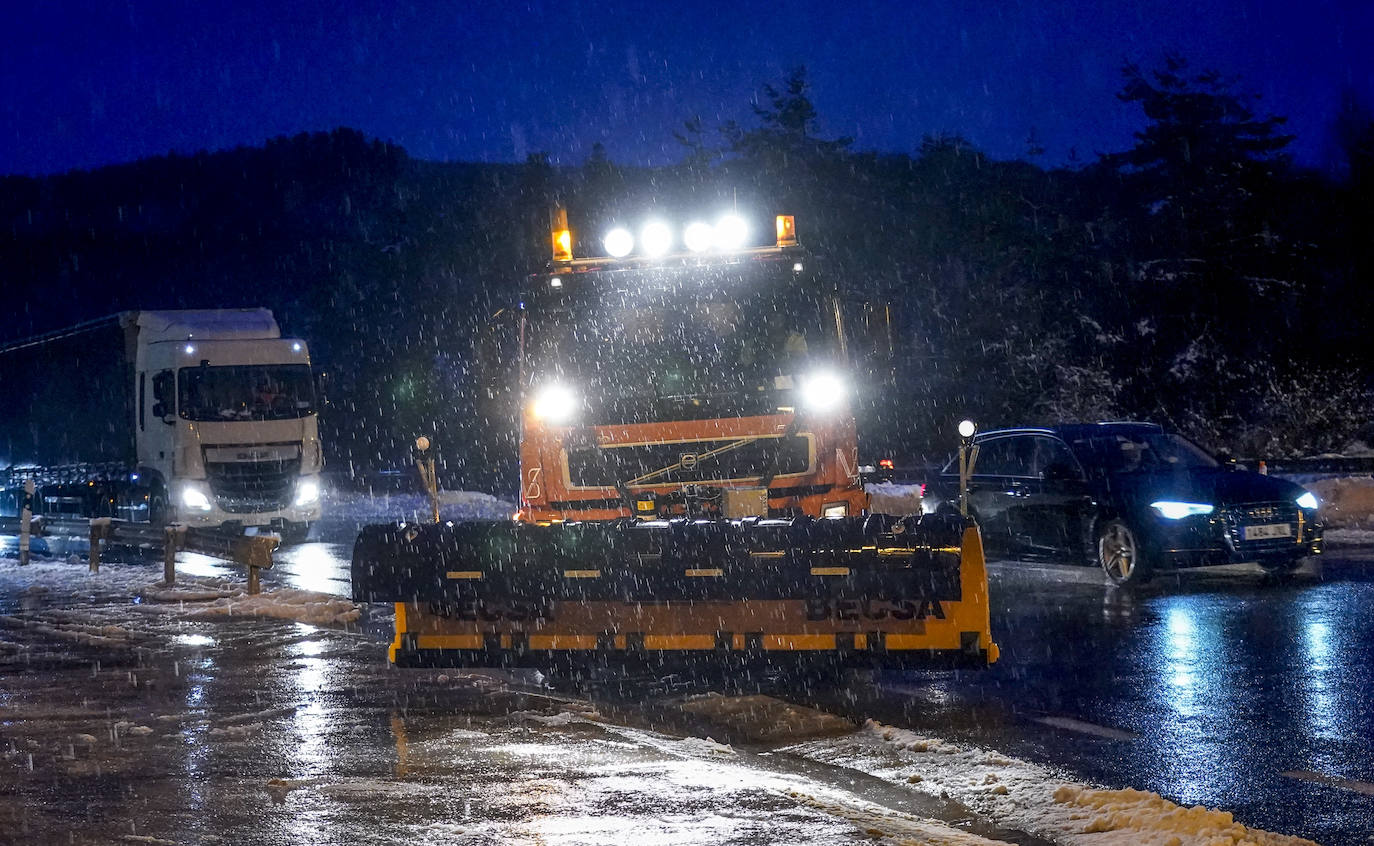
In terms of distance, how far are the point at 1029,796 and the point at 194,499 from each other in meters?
18.1

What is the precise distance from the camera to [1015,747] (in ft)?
24.3

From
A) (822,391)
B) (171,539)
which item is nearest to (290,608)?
(171,539)

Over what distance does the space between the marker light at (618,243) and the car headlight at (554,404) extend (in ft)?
3.46

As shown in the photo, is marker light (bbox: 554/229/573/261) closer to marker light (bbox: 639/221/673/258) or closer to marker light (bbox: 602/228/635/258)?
marker light (bbox: 602/228/635/258)

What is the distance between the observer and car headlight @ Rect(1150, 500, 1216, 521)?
45.6 feet

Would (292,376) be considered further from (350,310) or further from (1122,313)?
(350,310)

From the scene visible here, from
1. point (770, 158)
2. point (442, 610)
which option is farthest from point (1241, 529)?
point (770, 158)

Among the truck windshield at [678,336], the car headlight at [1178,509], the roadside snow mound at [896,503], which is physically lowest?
the car headlight at [1178,509]

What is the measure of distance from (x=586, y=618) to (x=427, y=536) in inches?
43.8

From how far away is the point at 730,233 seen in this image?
34.5ft

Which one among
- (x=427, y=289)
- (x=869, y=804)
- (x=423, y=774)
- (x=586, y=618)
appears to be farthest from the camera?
(x=427, y=289)

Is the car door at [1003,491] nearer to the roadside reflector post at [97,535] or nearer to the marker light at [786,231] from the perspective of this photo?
the marker light at [786,231]

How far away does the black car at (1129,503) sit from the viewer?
45.5 ft

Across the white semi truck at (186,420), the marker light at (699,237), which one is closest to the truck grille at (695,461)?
the marker light at (699,237)
